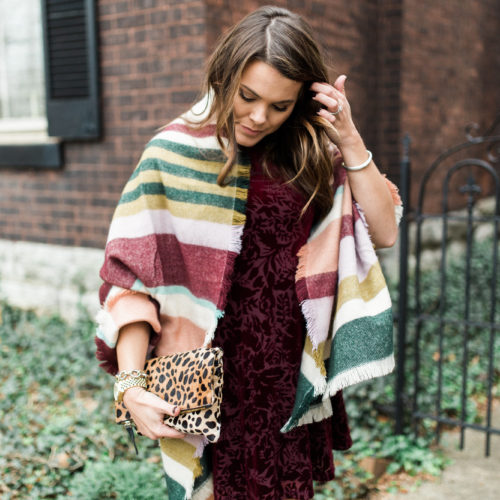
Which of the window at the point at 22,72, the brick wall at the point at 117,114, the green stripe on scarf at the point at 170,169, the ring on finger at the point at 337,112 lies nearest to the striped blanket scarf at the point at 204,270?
the green stripe on scarf at the point at 170,169

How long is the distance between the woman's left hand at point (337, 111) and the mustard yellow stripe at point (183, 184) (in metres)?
0.32

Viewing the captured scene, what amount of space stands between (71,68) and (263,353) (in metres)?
3.57

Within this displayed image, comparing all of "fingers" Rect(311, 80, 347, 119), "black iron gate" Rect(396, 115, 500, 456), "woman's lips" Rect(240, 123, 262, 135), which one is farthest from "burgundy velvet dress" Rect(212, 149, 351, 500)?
"black iron gate" Rect(396, 115, 500, 456)

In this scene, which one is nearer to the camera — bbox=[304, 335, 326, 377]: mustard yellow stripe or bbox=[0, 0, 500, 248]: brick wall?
bbox=[304, 335, 326, 377]: mustard yellow stripe

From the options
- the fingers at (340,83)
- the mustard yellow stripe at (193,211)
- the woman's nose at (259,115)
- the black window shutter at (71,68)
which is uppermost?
the black window shutter at (71,68)

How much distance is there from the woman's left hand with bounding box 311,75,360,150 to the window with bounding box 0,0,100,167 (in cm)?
315

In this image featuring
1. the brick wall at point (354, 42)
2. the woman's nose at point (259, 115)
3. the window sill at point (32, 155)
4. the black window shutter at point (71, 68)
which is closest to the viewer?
the woman's nose at point (259, 115)

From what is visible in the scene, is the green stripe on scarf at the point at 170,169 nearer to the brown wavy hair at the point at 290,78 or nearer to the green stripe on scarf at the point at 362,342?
the brown wavy hair at the point at 290,78

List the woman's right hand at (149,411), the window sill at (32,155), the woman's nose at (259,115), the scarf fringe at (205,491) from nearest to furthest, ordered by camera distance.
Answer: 1. the woman's right hand at (149,411)
2. the woman's nose at (259,115)
3. the scarf fringe at (205,491)
4. the window sill at (32,155)

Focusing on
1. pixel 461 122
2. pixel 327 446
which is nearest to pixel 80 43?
pixel 327 446

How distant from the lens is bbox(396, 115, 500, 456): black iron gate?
3.23 m

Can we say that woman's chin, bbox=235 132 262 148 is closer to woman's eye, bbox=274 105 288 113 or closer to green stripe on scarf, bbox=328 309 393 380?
woman's eye, bbox=274 105 288 113

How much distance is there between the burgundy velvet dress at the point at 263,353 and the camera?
171cm

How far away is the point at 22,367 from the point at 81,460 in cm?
147
